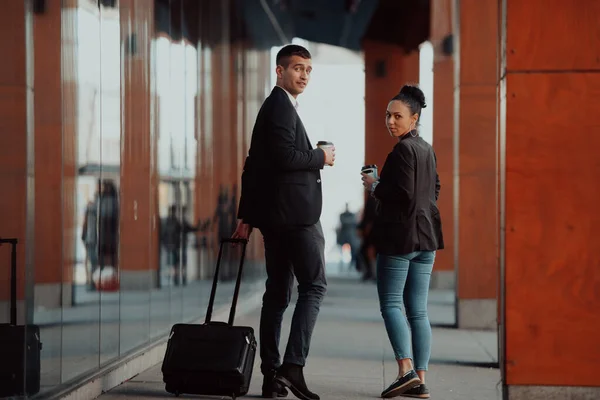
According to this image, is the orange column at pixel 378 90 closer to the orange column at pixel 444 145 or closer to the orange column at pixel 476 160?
the orange column at pixel 444 145

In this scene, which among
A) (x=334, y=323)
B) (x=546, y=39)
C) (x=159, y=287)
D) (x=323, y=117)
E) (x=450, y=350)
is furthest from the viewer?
(x=323, y=117)

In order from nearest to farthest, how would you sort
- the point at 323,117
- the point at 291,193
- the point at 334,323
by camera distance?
the point at 291,193
the point at 334,323
the point at 323,117

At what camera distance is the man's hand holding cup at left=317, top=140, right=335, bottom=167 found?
681 centimetres

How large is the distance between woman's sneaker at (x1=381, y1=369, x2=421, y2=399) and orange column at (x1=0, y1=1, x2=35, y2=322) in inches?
90.7

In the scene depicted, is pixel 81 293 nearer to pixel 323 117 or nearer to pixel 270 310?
pixel 270 310

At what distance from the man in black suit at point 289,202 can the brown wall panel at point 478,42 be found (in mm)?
6571

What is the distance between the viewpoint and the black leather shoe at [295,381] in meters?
6.71

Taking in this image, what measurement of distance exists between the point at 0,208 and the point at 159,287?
3.94m

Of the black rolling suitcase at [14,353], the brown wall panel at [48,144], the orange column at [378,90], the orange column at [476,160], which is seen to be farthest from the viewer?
the orange column at [378,90]

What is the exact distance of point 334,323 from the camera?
43.5ft

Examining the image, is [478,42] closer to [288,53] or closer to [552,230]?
[288,53]

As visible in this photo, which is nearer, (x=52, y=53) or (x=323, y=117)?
(x=52, y=53)

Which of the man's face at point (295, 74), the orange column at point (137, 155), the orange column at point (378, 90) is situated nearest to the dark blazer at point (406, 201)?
the man's face at point (295, 74)

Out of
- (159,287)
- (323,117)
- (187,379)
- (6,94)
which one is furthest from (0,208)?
(323,117)
